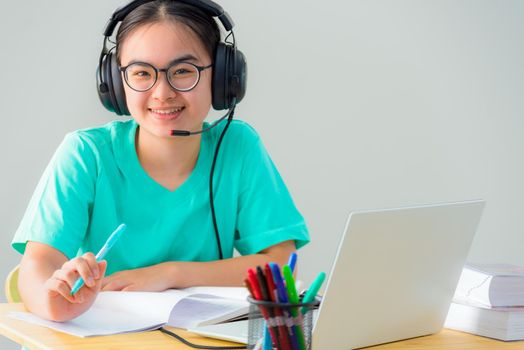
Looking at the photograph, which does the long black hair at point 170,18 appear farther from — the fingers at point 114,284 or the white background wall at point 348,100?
the white background wall at point 348,100

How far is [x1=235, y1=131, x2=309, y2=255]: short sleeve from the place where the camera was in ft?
5.67

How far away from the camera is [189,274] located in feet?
4.96

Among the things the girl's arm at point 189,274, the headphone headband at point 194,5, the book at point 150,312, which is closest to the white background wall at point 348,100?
the headphone headband at point 194,5

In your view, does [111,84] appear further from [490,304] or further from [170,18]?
[490,304]

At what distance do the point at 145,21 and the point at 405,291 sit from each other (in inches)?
32.4

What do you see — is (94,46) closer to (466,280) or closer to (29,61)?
(29,61)

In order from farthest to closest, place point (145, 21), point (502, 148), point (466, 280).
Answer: point (502, 148), point (145, 21), point (466, 280)

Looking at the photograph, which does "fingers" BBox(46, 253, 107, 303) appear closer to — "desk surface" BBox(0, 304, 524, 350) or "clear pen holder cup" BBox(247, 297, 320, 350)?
"desk surface" BBox(0, 304, 524, 350)

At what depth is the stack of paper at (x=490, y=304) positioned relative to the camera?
4.12ft

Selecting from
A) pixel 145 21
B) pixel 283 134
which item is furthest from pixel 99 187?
pixel 283 134

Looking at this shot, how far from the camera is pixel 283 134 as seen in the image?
2885mm

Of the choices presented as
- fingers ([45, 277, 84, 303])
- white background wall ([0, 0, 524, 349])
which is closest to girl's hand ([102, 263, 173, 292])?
fingers ([45, 277, 84, 303])

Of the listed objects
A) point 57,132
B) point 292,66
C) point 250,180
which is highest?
point 292,66

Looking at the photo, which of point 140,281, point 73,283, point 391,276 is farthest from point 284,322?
point 140,281
